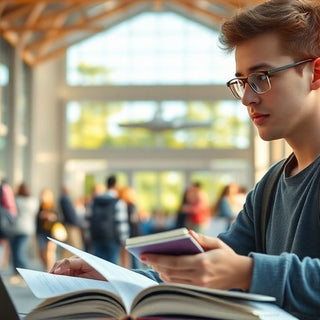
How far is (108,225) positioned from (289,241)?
8.52 metres

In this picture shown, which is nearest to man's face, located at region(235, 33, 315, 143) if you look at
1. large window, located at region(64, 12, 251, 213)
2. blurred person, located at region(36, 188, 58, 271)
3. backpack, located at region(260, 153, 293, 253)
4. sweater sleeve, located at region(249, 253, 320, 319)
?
backpack, located at region(260, 153, 293, 253)

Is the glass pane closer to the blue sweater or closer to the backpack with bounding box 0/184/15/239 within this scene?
the backpack with bounding box 0/184/15/239

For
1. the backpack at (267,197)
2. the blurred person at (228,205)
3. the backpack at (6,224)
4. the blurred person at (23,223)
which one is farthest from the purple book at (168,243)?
the blurred person at (228,205)

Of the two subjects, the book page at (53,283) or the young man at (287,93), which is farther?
the young man at (287,93)

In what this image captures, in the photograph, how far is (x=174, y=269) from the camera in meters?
1.12

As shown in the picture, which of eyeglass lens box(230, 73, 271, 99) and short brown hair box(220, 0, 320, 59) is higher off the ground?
short brown hair box(220, 0, 320, 59)

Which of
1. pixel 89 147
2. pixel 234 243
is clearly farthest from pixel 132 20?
pixel 234 243

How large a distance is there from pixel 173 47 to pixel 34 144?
13.1 ft

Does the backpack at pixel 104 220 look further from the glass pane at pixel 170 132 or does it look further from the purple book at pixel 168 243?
the glass pane at pixel 170 132

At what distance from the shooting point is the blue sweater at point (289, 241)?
1149 mm

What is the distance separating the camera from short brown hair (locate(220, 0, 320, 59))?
1367 mm

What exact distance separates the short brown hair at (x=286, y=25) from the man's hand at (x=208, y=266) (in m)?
0.37

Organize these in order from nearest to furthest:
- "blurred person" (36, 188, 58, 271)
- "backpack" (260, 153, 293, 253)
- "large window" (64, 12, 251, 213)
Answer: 1. "backpack" (260, 153, 293, 253)
2. "blurred person" (36, 188, 58, 271)
3. "large window" (64, 12, 251, 213)

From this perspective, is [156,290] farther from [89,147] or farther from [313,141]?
[89,147]
